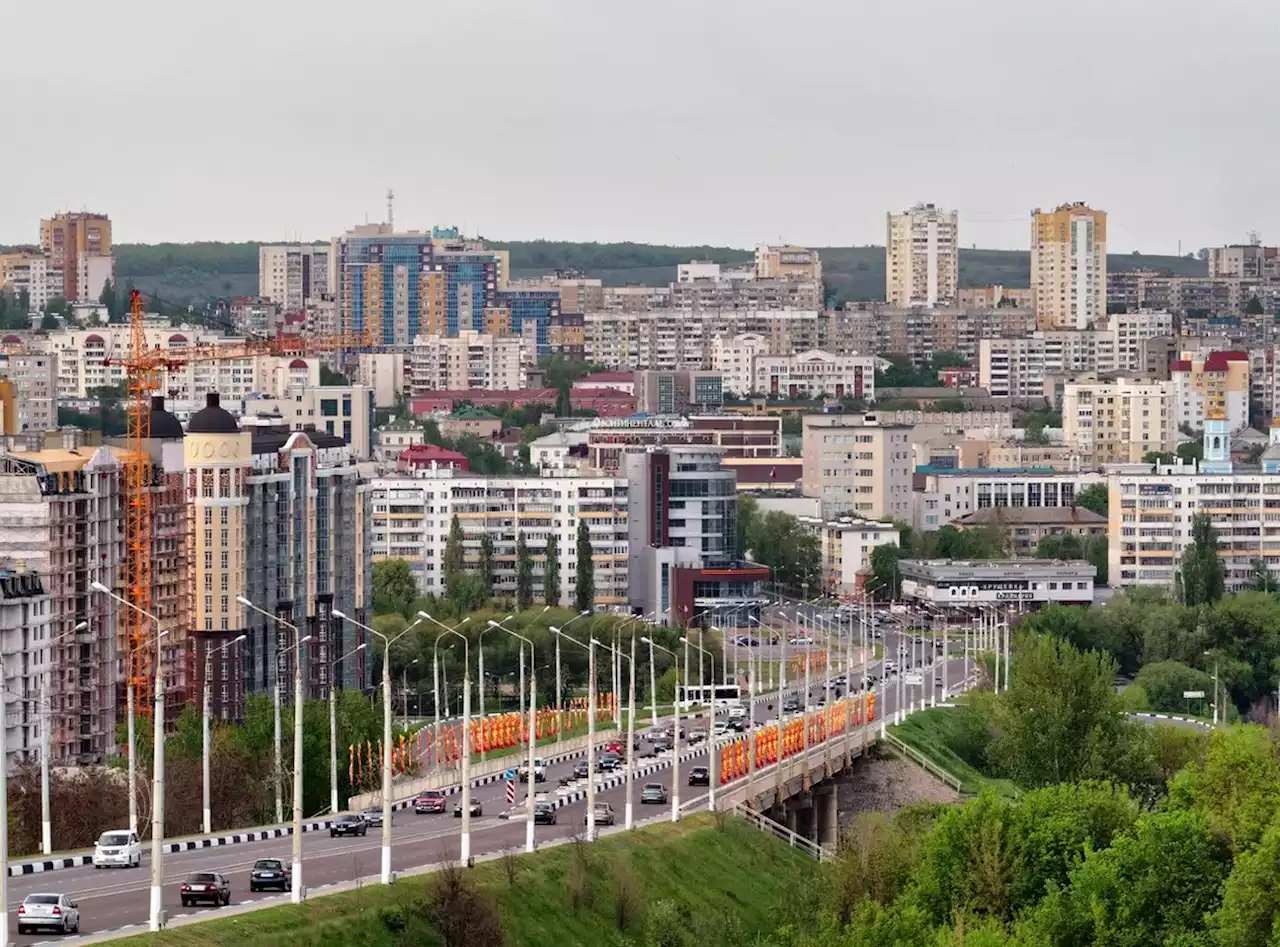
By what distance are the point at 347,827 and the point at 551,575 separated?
203 feet

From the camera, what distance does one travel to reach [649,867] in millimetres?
49906

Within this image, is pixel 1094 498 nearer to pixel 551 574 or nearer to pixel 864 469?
pixel 864 469

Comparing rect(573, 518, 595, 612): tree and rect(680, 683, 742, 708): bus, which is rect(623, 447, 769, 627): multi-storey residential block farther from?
rect(680, 683, 742, 708): bus

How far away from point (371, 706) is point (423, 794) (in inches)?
371

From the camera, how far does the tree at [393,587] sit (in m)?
102

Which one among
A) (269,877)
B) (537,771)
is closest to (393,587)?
(537,771)

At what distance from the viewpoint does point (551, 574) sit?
367 ft

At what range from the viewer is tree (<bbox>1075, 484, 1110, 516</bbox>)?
141 m

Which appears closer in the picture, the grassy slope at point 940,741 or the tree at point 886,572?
the grassy slope at point 940,741

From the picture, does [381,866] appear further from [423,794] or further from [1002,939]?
[423,794]

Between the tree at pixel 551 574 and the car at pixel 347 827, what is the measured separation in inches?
2311

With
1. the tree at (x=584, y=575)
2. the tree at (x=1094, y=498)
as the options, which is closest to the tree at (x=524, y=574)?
the tree at (x=584, y=575)

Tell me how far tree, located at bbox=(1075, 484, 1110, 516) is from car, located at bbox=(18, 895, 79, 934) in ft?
347

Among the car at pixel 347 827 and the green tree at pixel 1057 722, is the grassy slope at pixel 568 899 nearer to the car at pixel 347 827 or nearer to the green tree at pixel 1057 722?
the car at pixel 347 827
